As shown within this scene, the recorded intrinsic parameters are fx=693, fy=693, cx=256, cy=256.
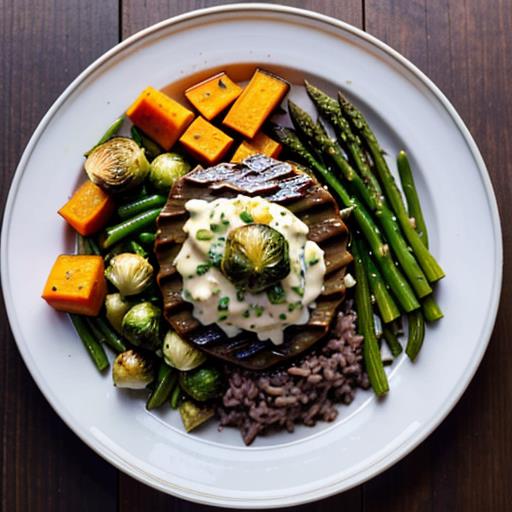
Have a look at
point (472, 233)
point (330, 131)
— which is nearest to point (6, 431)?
point (330, 131)

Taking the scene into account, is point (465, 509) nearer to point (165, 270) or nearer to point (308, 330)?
point (308, 330)

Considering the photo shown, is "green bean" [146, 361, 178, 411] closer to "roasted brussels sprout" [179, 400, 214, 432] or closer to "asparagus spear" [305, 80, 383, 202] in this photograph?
"roasted brussels sprout" [179, 400, 214, 432]

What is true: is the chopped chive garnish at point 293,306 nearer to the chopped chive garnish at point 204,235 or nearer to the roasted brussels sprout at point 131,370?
the chopped chive garnish at point 204,235

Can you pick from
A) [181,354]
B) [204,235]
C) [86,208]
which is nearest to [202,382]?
[181,354]

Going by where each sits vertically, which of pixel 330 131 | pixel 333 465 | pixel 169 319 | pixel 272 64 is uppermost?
pixel 272 64

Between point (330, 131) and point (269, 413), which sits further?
point (330, 131)
